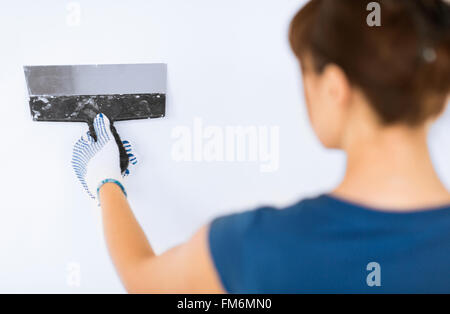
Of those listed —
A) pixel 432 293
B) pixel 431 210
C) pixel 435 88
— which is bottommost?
pixel 432 293

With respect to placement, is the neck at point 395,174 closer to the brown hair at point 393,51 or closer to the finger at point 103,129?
the brown hair at point 393,51

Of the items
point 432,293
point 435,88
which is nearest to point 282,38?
point 435,88

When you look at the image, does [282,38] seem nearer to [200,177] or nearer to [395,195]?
[200,177]

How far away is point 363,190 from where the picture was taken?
17.3 inches

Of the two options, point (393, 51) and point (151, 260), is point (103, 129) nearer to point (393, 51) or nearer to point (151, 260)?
point (151, 260)

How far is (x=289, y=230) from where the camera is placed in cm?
43

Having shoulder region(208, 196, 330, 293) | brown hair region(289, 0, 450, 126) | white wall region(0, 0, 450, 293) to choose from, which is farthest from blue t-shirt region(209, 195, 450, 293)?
white wall region(0, 0, 450, 293)

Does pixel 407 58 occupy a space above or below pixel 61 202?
A: above

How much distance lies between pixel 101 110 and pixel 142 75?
0.10 meters

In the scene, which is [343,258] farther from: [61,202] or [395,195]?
[61,202]

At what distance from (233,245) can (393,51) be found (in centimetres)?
26

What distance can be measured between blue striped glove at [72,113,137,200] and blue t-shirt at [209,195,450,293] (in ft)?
1.33

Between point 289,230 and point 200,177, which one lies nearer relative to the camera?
point 289,230

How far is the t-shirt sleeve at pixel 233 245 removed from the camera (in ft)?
1.43
